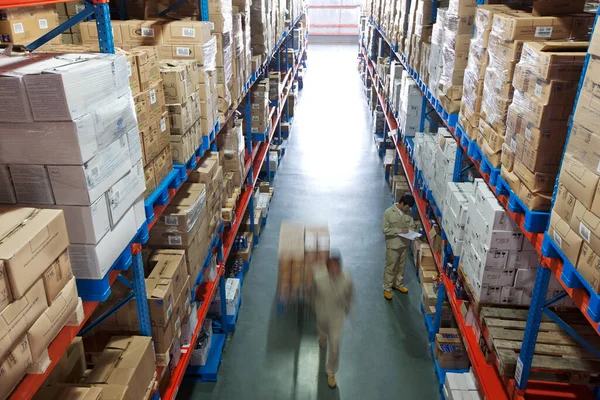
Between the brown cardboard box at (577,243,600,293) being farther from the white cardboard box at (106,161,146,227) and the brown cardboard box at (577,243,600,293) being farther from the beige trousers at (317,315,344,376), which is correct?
the beige trousers at (317,315,344,376)

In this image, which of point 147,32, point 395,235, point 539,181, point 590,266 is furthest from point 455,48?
point 590,266

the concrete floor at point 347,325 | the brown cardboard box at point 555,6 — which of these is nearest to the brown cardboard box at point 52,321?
the concrete floor at point 347,325

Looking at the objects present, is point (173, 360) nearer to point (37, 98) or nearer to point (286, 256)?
point (286, 256)

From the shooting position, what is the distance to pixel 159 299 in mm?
3469

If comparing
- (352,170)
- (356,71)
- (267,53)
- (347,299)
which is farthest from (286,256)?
(356,71)

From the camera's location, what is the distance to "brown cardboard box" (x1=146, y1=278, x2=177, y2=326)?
3477 mm

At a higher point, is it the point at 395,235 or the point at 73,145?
the point at 73,145

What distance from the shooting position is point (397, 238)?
6773 mm

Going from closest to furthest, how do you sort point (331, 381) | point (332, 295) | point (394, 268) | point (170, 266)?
1. point (170, 266)
2. point (332, 295)
3. point (331, 381)
4. point (394, 268)

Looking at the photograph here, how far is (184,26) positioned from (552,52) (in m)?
2.93

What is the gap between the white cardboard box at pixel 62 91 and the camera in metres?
1.96

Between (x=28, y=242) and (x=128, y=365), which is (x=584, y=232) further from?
(x=128, y=365)

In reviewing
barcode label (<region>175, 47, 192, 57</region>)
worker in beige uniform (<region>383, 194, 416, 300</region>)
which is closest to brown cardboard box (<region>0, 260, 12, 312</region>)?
barcode label (<region>175, 47, 192, 57</region>)

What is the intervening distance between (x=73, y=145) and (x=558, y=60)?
284cm
